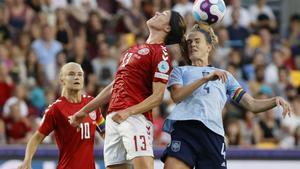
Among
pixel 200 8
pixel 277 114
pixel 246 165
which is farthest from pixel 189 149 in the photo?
pixel 277 114

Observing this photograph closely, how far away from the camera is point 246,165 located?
513 inches

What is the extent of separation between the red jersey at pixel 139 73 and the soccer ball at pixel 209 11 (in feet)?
2.06

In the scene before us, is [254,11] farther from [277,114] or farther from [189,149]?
[189,149]

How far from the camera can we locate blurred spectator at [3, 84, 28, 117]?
15320 mm

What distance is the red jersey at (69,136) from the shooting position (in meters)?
9.80

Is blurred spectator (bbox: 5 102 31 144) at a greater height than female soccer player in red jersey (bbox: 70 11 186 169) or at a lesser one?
lesser

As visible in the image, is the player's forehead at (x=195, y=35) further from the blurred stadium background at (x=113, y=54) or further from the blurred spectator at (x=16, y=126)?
the blurred spectator at (x=16, y=126)

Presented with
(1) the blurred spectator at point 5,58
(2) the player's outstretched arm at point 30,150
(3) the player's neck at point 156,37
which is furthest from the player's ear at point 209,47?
(1) the blurred spectator at point 5,58

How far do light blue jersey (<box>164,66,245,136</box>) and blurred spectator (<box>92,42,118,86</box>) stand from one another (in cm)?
746

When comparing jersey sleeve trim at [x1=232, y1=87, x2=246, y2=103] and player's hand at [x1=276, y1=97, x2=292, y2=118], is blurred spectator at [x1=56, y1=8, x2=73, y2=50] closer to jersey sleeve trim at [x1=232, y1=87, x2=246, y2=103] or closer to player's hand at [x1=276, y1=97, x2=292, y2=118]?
jersey sleeve trim at [x1=232, y1=87, x2=246, y2=103]

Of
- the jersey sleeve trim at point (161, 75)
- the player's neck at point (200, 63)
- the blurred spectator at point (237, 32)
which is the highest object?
the blurred spectator at point (237, 32)

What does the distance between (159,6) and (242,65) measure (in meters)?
1.96

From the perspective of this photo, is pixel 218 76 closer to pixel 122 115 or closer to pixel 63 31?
pixel 122 115

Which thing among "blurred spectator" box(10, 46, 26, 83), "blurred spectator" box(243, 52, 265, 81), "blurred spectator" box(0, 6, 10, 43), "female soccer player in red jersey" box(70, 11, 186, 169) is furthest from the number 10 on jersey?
"blurred spectator" box(243, 52, 265, 81)
